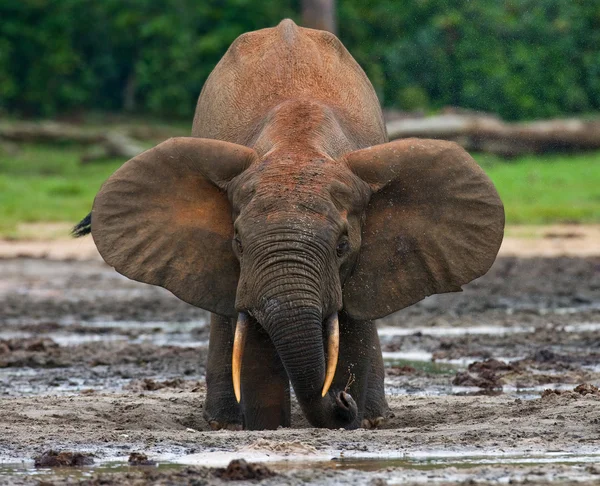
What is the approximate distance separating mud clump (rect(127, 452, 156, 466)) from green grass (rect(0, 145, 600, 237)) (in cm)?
1428

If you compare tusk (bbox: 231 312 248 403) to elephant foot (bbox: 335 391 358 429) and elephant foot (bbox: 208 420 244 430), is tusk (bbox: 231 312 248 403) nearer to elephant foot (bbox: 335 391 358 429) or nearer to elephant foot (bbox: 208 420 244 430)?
elephant foot (bbox: 335 391 358 429)

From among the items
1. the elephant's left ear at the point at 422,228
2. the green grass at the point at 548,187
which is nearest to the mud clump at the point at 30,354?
the elephant's left ear at the point at 422,228

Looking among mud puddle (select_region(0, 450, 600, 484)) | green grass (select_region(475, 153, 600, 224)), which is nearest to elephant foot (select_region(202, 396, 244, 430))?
mud puddle (select_region(0, 450, 600, 484))

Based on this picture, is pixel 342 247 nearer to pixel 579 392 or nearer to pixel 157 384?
pixel 579 392

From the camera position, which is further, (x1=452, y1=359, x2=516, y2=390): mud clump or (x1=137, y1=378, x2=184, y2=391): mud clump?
(x1=137, y1=378, x2=184, y2=391): mud clump

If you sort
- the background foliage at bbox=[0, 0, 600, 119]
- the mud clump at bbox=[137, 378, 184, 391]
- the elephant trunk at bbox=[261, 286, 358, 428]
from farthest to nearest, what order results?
the background foliage at bbox=[0, 0, 600, 119]
the mud clump at bbox=[137, 378, 184, 391]
the elephant trunk at bbox=[261, 286, 358, 428]

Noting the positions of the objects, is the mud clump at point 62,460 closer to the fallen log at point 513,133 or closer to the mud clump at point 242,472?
the mud clump at point 242,472

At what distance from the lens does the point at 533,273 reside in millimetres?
15883

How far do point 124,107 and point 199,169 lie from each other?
28713mm

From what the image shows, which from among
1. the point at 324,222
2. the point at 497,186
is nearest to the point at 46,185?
the point at 497,186

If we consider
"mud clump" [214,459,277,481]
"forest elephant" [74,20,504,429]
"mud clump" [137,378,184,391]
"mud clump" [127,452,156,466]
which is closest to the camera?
"mud clump" [214,459,277,481]

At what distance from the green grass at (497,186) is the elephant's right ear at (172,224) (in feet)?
42.3

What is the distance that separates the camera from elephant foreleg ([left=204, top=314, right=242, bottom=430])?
7.88 m

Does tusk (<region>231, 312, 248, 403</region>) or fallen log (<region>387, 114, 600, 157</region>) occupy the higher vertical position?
fallen log (<region>387, 114, 600, 157</region>)
